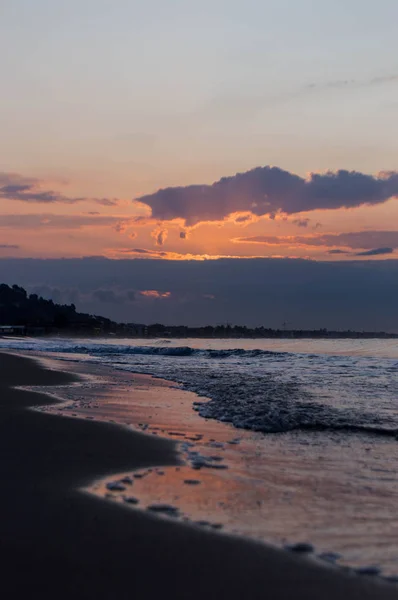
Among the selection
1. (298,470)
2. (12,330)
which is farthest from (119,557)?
(12,330)

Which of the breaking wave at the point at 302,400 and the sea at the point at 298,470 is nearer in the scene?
the sea at the point at 298,470

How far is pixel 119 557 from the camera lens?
4.43 metres

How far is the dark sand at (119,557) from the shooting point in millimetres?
3947

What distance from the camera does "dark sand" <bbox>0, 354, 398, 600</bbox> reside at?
3947 mm

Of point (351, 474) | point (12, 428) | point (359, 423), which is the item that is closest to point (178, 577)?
point (351, 474)

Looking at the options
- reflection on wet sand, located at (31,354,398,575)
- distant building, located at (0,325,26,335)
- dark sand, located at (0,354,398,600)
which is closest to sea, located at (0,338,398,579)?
reflection on wet sand, located at (31,354,398,575)

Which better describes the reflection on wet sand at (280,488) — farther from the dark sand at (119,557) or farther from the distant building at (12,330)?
the distant building at (12,330)

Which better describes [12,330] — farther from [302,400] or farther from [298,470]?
[298,470]

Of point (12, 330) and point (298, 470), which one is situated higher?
point (298, 470)

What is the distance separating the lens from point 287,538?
4.94 m

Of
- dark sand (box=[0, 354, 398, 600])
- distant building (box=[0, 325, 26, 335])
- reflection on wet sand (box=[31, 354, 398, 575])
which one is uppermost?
dark sand (box=[0, 354, 398, 600])

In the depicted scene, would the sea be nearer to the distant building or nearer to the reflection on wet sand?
the reflection on wet sand

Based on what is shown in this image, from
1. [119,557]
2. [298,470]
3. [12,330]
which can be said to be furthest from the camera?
[12,330]

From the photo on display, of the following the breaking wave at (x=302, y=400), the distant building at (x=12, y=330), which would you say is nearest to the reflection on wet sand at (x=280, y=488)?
the breaking wave at (x=302, y=400)
